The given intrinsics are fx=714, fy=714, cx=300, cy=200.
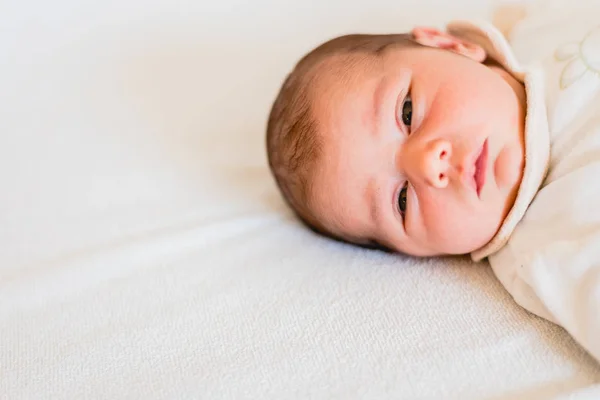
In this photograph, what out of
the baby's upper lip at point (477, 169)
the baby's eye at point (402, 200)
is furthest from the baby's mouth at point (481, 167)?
the baby's eye at point (402, 200)

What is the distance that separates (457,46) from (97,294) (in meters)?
0.67

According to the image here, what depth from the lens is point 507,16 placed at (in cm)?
136

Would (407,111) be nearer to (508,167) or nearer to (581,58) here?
(508,167)

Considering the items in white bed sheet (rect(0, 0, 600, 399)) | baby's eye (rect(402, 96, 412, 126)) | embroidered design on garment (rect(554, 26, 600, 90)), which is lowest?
white bed sheet (rect(0, 0, 600, 399))

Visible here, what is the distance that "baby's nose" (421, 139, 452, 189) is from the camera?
37.2 inches

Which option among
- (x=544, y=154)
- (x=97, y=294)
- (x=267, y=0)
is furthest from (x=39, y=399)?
(x=267, y=0)

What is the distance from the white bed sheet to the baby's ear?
0.33 m

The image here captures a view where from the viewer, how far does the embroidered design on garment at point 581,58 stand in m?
1.05

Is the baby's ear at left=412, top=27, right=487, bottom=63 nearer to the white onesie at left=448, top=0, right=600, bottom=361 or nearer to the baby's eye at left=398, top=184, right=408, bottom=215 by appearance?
the white onesie at left=448, top=0, right=600, bottom=361

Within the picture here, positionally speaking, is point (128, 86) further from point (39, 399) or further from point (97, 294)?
point (39, 399)

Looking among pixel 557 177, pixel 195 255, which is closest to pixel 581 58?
pixel 557 177

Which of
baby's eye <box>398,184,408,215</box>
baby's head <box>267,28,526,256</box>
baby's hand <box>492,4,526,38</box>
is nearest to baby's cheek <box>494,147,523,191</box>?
baby's head <box>267,28,526,256</box>

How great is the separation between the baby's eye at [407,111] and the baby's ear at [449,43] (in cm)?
15

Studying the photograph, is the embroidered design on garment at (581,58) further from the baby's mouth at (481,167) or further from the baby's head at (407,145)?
the baby's mouth at (481,167)
